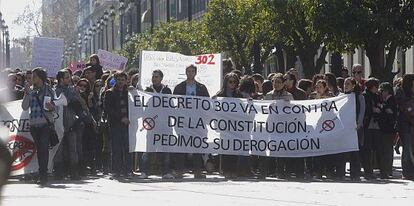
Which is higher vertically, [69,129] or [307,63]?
[307,63]

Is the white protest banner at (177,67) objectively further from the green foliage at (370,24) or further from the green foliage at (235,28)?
the green foliage at (235,28)

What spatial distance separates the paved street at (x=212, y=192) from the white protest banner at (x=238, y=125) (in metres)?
0.59

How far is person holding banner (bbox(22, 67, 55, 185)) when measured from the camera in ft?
51.3

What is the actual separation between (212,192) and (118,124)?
3.07m

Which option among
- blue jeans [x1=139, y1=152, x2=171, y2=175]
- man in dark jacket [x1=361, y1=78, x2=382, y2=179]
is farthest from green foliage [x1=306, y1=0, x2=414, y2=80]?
blue jeans [x1=139, y1=152, x2=171, y2=175]

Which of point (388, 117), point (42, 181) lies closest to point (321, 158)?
point (388, 117)

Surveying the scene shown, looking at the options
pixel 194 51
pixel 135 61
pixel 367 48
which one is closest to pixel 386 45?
pixel 367 48

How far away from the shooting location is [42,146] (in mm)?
15664

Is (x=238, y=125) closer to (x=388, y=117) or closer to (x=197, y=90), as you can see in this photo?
(x=197, y=90)

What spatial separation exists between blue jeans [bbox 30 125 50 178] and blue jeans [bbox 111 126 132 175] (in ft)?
4.28

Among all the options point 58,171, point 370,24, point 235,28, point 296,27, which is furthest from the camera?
point 235,28

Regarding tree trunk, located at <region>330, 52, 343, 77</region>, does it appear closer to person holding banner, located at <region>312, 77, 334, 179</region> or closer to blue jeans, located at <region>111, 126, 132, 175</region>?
person holding banner, located at <region>312, 77, 334, 179</region>

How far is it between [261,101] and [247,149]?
81cm

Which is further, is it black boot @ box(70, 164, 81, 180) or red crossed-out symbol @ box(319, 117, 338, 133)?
red crossed-out symbol @ box(319, 117, 338, 133)
